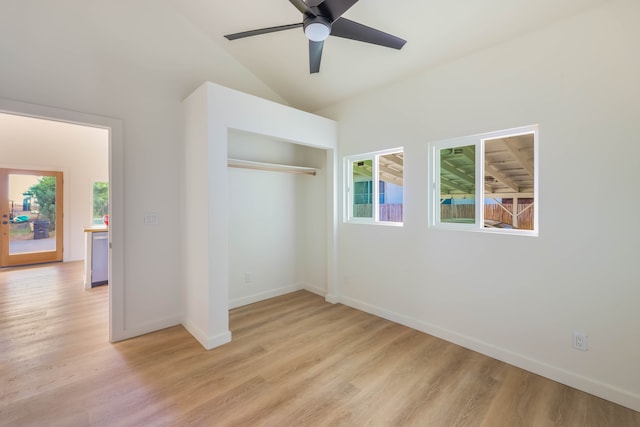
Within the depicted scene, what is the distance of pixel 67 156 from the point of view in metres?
6.36

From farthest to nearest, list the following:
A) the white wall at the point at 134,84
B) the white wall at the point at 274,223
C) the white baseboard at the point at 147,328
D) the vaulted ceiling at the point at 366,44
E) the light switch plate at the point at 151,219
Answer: the white wall at the point at 274,223 → the light switch plate at the point at 151,219 → the white baseboard at the point at 147,328 → the white wall at the point at 134,84 → the vaulted ceiling at the point at 366,44

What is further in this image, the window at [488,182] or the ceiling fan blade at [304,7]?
the window at [488,182]

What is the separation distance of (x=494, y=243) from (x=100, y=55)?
4157 millimetres

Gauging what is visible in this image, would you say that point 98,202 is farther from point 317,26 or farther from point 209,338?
point 317,26

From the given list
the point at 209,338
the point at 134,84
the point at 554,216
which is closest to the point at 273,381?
the point at 209,338

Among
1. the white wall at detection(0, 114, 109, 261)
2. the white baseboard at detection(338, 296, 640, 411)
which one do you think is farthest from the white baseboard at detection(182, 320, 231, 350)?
the white wall at detection(0, 114, 109, 261)

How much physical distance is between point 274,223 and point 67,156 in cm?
603

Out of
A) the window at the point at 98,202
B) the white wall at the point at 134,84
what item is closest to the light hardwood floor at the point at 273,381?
the white wall at the point at 134,84

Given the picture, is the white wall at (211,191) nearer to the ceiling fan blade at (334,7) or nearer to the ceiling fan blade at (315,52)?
the ceiling fan blade at (315,52)

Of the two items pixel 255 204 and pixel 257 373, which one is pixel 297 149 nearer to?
pixel 255 204

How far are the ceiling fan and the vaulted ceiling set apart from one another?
0.49 metres

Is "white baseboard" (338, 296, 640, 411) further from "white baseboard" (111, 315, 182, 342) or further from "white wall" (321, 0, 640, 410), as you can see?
"white baseboard" (111, 315, 182, 342)

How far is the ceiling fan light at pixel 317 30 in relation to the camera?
1801mm

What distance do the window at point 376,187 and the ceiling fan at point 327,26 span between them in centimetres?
136
